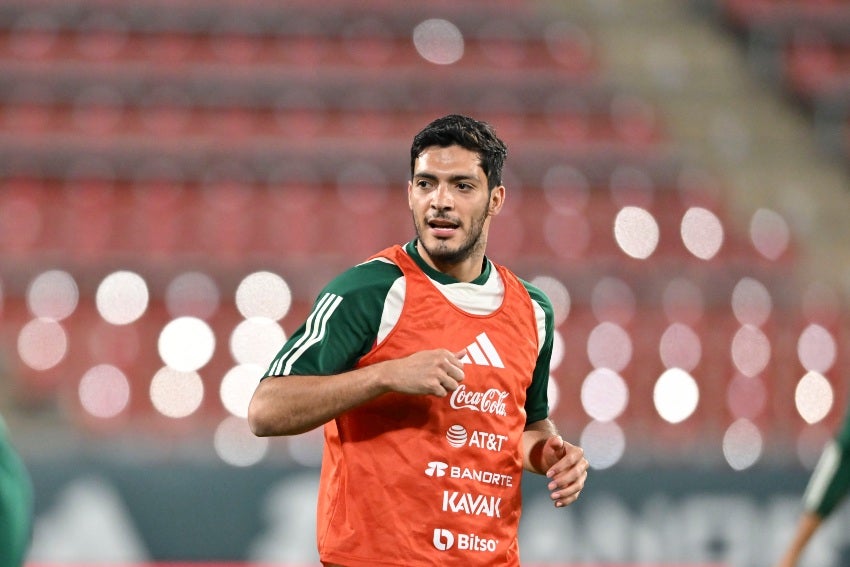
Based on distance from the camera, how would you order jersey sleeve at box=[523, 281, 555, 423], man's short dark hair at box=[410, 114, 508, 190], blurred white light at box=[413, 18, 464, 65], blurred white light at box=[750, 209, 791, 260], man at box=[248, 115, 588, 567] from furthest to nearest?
blurred white light at box=[413, 18, 464, 65], blurred white light at box=[750, 209, 791, 260], jersey sleeve at box=[523, 281, 555, 423], man's short dark hair at box=[410, 114, 508, 190], man at box=[248, 115, 588, 567]

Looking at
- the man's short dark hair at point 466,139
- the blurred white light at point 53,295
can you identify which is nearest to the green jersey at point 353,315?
the man's short dark hair at point 466,139

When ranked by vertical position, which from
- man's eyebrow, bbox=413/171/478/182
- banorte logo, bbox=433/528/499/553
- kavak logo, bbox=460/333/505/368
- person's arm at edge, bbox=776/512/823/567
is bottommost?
person's arm at edge, bbox=776/512/823/567

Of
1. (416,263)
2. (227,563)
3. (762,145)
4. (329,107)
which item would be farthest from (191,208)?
(416,263)

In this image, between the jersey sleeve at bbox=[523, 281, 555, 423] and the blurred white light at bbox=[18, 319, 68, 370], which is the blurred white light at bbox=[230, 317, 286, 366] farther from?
the jersey sleeve at bbox=[523, 281, 555, 423]

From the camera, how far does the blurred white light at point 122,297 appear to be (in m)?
9.24

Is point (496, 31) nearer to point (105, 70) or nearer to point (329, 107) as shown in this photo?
point (329, 107)

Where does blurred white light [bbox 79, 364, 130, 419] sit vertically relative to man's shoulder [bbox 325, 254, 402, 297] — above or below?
below

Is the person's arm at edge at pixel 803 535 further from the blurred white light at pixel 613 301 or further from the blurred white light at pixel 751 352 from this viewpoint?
the blurred white light at pixel 613 301

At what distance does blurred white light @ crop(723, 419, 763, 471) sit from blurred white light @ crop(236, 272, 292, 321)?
318 centimetres

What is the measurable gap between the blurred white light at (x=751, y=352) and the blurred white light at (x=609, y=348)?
72 centimetres

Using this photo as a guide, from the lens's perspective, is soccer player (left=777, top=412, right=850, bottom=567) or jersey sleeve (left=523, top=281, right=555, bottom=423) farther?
soccer player (left=777, top=412, right=850, bottom=567)

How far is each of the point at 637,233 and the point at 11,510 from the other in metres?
8.22

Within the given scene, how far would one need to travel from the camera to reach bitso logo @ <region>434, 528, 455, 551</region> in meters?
3.42

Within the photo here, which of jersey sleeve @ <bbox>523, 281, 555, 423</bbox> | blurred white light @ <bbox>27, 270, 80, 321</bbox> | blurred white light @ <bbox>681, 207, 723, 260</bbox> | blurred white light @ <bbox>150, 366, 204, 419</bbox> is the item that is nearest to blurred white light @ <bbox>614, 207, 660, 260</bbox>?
blurred white light @ <bbox>681, 207, 723, 260</bbox>
